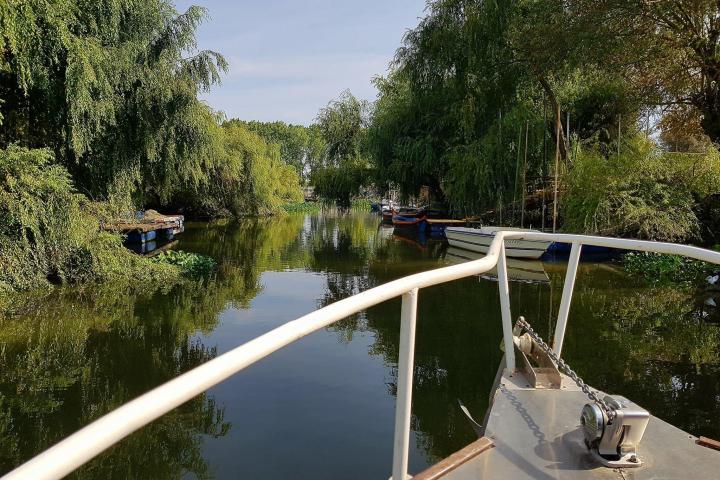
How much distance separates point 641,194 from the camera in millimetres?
16516

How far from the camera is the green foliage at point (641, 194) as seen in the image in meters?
15.8

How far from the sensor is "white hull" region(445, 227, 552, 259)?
16.3 metres

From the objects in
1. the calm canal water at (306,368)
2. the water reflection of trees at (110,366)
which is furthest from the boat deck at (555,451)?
the water reflection of trees at (110,366)

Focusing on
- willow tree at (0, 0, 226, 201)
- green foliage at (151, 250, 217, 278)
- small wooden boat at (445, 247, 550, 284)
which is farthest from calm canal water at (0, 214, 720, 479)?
willow tree at (0, 0, 226, 201)

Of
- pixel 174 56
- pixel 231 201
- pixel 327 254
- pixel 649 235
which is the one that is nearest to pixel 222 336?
pixel 174 56

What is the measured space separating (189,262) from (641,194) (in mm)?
13272

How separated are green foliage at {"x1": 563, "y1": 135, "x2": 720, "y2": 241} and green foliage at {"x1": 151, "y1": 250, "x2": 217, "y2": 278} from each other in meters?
11.1

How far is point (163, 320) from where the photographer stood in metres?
8.93

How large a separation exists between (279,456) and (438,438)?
4.73 feet

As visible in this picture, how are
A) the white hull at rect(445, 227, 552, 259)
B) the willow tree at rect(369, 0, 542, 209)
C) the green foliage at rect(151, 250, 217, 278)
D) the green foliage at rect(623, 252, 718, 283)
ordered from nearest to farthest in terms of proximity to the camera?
1. the green foliage at rect(623, 252, 718, 283)
2. the green foliage at rect(151, 250, 217, 278)
3. the white hull at rect(445, 227, 552, 259)
4. the willow tree at rect(369, 0, 542, 209)

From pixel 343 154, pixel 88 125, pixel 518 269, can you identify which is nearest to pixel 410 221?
pixel 343 154

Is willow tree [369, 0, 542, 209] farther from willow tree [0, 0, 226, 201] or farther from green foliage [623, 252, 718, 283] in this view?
willow tree [0, 0, 226, 201]

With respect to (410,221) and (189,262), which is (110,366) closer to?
(189,262)

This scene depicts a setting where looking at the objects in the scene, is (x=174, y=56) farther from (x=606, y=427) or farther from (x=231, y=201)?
(x=231, y=201)
